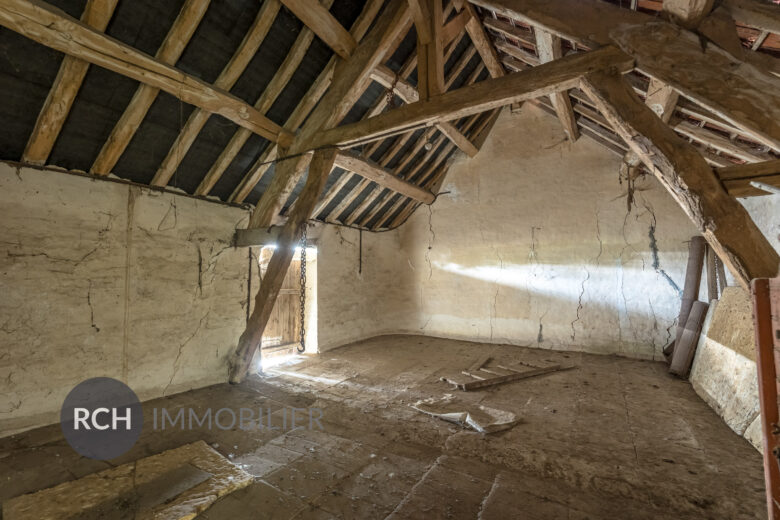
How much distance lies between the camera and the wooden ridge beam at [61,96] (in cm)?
224

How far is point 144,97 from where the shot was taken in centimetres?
272

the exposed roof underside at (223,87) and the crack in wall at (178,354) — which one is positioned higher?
the exposed roof underside at (223,87)

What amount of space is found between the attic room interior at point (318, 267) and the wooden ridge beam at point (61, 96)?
0.01 m

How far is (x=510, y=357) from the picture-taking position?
5156 mm

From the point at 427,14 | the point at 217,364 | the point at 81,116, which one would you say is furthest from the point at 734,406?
the point at 81,116

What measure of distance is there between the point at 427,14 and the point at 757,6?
2341mm

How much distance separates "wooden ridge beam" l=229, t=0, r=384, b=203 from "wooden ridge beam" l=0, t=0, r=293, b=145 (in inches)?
20.3

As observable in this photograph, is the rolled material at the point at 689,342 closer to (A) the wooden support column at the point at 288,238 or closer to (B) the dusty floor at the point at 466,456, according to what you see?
(B) the dusty floor at the point at 466,456

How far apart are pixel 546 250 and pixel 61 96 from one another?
256 inches

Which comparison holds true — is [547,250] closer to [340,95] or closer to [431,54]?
[431,54]

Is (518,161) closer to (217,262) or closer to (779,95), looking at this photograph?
(779,95)

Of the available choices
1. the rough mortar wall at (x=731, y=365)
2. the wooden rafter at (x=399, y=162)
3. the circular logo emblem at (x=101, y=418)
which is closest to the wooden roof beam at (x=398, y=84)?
the wooden rafter at (x=399, y=162)

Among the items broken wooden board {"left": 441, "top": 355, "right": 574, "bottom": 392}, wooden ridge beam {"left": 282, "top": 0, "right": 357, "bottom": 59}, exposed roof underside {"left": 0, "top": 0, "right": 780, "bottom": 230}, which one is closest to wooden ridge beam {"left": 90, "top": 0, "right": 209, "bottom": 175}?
exposed roof underside {"left": 0, "top": 0, "right": 780, "bottom": 230}

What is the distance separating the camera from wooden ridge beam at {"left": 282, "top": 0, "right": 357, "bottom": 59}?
9.13ft
